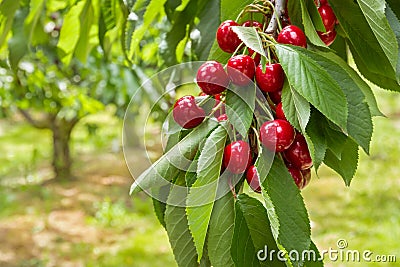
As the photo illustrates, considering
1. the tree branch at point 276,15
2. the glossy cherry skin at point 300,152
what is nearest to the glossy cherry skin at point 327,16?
→ the tree branch at point 276,15

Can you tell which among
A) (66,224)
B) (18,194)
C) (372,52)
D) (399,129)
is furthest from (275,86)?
(399,129)

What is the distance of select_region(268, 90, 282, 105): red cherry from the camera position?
477 mm

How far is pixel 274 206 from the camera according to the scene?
439 mm

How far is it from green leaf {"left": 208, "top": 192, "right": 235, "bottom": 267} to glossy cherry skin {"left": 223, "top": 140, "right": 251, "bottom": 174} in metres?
0.03

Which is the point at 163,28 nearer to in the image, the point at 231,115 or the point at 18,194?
the point at 231,115

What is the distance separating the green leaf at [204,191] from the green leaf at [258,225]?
2 centimetres

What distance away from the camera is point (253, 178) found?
0.45m

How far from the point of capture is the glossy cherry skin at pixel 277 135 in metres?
0.44

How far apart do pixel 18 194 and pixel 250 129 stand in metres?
5.04

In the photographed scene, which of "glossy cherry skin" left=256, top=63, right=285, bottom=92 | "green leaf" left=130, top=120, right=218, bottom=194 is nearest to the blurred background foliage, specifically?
"green leaf" left=130, top=120, right=218, bottom=194

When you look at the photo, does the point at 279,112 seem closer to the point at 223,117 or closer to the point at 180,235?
the point at 223,117

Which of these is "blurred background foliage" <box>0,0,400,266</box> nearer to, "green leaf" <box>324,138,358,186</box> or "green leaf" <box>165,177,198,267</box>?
"green leaf" <box>165,177,198,267</box>

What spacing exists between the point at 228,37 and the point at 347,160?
164mm

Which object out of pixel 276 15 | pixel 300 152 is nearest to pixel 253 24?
pixel 276 15
